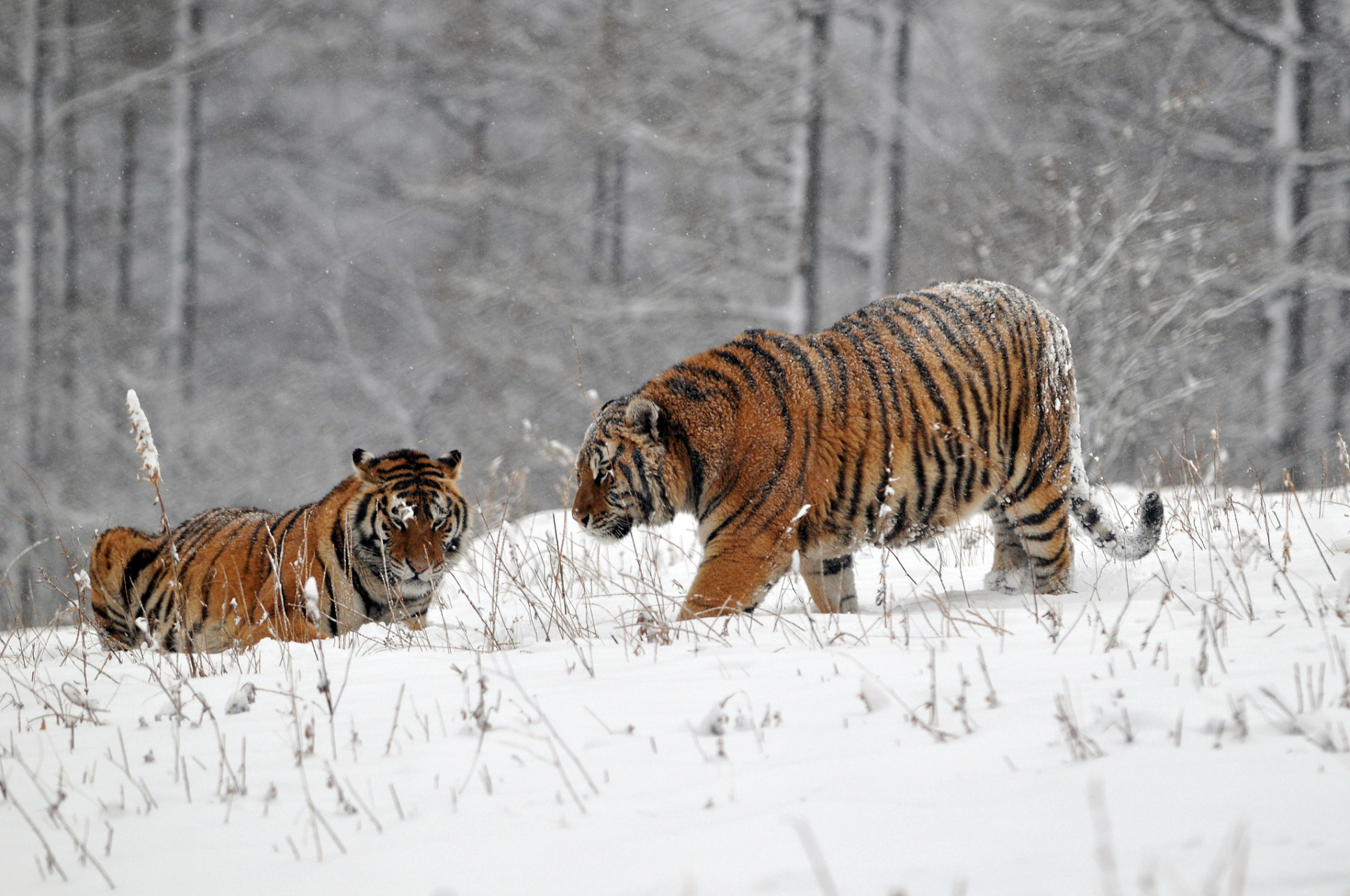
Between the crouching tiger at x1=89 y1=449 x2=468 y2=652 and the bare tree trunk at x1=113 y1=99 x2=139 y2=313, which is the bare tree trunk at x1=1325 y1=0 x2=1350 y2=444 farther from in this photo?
the bare tree trunk at x1=113 y1=99 x2=139 y2=313

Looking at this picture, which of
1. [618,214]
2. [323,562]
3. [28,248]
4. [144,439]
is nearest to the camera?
[144,439]

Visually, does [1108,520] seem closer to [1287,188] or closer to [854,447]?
[854,447]

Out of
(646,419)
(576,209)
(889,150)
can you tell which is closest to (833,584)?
(646,419)

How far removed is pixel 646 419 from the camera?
3977mm

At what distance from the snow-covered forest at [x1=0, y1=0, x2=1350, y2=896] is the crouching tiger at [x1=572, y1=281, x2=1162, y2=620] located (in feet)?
0.89

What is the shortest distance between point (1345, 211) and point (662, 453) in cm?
1106

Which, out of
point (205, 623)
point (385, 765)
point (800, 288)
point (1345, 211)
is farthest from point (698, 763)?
point (1345, 211)

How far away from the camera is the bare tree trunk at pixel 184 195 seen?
15.6 meters

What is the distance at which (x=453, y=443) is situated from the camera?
16.0 m

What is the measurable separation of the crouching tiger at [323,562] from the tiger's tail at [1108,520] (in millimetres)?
2724

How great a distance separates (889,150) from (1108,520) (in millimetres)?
9748

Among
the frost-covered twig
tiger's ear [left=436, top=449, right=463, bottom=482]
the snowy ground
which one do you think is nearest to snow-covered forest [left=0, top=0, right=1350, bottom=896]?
the snowy ground

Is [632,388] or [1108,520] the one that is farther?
[632,388]

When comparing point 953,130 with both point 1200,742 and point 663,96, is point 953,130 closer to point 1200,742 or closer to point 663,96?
→ point 663,96
